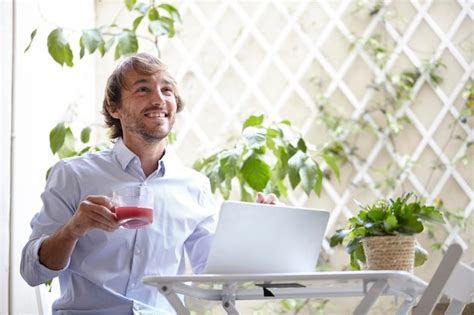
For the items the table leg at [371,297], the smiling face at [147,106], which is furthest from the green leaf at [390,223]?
the smiling face at [147,106]

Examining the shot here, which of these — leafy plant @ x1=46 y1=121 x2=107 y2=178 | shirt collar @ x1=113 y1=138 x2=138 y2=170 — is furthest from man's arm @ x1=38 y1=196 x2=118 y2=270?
leafy plant @ x1=46 y1=121 x2=107 y2=178

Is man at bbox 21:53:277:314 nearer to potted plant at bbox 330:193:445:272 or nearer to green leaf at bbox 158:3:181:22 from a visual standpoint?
potted plant at bbox 330:193:445:272

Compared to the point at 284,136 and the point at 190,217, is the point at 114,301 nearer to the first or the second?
the point at 190,217

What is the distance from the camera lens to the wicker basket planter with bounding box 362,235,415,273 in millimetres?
1575

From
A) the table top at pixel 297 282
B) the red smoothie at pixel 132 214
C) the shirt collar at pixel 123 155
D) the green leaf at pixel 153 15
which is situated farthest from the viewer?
the green leaf at pixel 153 15

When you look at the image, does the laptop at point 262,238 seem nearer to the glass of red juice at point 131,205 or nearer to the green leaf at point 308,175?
the glass of red juice at point 131,205

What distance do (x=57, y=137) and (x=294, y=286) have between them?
116 centimetres

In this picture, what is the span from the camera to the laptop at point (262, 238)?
4.65 ft

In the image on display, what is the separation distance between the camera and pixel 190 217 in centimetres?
199

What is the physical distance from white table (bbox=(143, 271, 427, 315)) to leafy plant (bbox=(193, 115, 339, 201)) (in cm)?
66

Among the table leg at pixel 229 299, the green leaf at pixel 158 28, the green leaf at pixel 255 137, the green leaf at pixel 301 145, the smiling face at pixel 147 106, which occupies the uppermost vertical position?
the green leaf at pixel 158 28

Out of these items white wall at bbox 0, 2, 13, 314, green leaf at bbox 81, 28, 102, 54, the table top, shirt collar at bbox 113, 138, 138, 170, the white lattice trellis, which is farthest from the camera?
the white lattice trellis

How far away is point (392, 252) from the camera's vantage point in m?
1.58

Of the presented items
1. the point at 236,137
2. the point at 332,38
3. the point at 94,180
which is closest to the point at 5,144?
the point at 94,180
